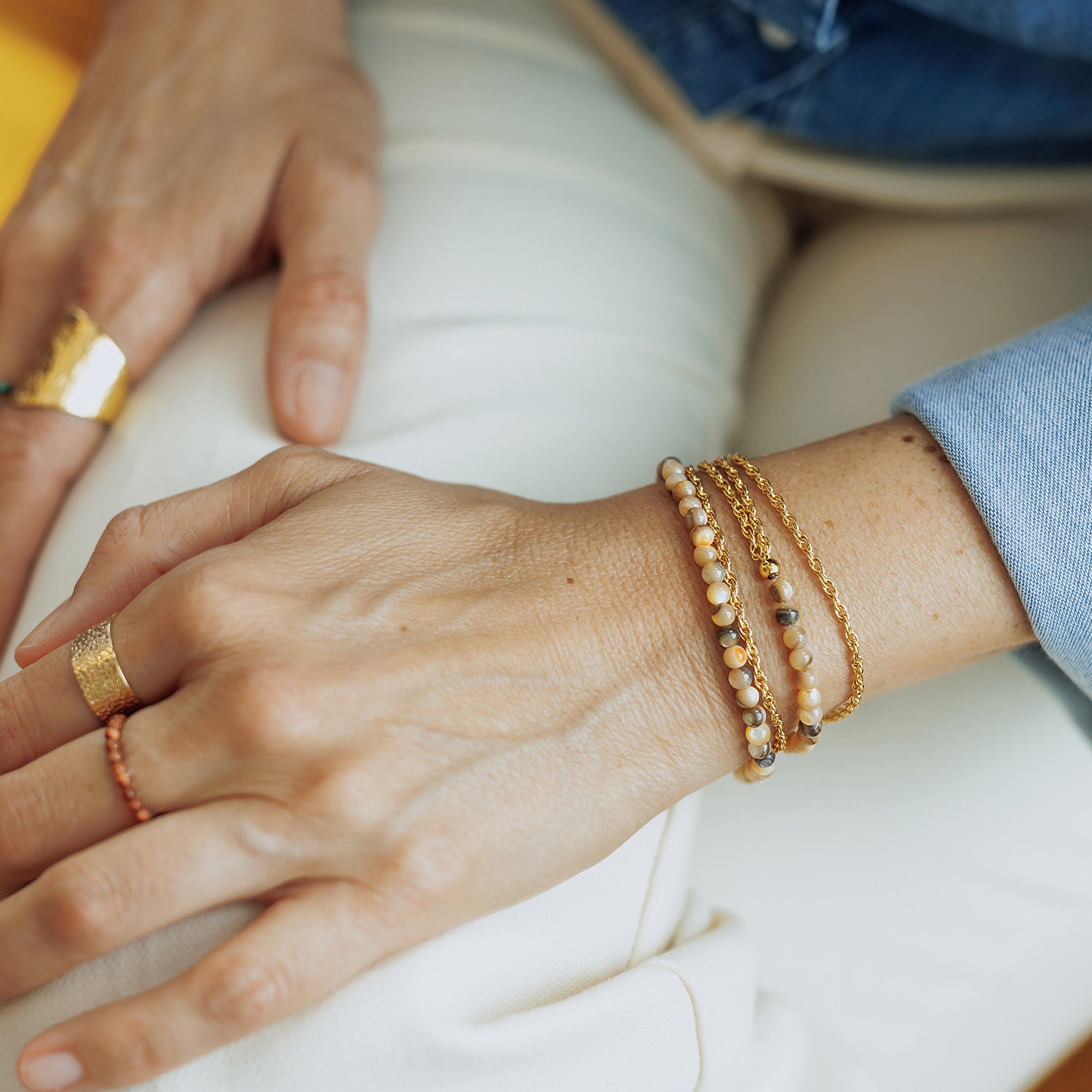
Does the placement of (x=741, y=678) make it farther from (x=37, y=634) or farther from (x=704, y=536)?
(x=37, y=634)

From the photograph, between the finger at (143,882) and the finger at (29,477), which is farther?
the finger at (29,477)

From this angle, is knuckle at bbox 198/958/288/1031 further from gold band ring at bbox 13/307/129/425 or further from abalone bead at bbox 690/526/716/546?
gold band ring at bbox 13/307/129/425

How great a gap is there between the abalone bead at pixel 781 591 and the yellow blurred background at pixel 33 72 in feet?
4.68

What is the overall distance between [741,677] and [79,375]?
0.69 metres

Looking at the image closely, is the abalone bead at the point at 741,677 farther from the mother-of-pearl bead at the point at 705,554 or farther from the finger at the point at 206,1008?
the finger at the point at 206,1008

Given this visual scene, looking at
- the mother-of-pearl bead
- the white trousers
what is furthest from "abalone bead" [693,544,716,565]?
the white trousers

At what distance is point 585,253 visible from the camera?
0.98 m

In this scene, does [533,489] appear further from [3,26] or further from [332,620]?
[3,26]

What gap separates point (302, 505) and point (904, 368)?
644mm

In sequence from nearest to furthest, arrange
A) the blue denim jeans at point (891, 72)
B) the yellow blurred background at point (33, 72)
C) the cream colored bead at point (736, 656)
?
the cream colored bead at point (736, 656), the blue denim jeans at point (891, 72), the yellow blurred background at point (33, 72)

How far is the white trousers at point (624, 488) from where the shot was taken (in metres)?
0.60

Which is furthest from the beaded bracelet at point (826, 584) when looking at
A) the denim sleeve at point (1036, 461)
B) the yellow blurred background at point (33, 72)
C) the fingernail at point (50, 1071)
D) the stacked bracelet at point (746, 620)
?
the yellow blurred background at point (33, 72)

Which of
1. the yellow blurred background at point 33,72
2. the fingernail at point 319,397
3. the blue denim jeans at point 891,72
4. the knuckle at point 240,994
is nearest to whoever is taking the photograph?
the knuckle at point 240,994

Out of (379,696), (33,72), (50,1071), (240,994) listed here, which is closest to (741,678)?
(379,696)
